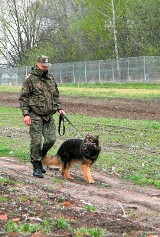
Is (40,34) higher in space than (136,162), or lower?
higher

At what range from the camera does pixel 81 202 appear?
802cm

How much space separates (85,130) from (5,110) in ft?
28.6

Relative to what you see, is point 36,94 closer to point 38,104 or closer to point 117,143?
point 38,104

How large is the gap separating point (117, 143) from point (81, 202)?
23.8 ft

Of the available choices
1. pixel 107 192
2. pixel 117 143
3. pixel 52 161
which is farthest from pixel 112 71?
pixel 107 192

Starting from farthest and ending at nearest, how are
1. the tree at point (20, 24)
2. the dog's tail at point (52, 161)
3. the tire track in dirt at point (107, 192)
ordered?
the tree at point (20, 24) → the dog's tail at point (52, 161) → the tire track in dirt at point (107, 192)

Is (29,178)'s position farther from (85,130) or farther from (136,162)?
(85,130)

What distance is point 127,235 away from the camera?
6.35 meters

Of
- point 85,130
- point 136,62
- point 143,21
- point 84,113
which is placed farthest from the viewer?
point 143,21

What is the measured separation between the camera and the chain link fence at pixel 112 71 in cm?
4250

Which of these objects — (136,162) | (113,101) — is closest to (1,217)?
(136,162)

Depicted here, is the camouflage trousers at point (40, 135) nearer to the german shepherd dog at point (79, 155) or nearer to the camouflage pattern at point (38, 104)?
the camouflage pattern at point (38, 104)

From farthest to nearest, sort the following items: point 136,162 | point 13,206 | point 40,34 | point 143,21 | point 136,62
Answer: point 40,34 → point 143,21 → point 136,62 → point 136,162 → point 13,206

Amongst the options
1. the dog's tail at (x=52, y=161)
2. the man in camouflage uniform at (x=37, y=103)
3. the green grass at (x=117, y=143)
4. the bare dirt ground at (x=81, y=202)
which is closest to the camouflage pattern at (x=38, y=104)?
the man in camouflage uniform at (x=37, y=103)
